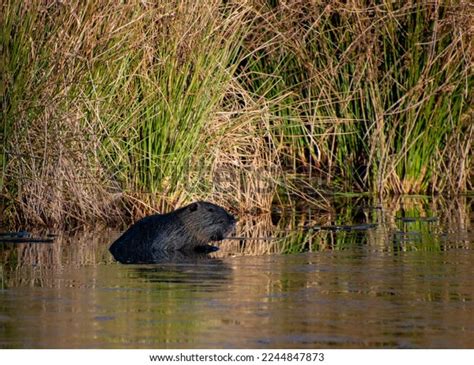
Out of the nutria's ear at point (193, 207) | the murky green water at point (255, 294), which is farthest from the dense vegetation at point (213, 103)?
the nutria's ear at point (193, 207)

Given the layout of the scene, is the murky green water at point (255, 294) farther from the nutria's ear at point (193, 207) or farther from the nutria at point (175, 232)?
the nutria's ear at point (193, 207)

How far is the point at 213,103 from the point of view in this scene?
37.8 ft

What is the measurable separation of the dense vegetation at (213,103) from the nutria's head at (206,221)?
110 centimetres

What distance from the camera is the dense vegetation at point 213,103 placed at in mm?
10773

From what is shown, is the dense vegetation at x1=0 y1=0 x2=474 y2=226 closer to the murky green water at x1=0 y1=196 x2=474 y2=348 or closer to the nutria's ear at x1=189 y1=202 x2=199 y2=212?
the murky green water at x1=0 y1=196 x2=474 y2=348

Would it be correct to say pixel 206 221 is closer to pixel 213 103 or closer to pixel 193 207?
pixel 193 207

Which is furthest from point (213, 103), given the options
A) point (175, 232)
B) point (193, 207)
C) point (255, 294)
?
point (255, 294)

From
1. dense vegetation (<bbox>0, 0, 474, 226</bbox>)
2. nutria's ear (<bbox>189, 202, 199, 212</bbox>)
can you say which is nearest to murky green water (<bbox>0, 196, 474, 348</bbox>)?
nutria's ear (<bbox>189, 202, 199, 212</bbox>)

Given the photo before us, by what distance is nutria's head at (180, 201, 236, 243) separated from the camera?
10.1 meters

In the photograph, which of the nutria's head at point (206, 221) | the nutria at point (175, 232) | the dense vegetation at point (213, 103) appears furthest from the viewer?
the dense vegetation at point (213, 103)

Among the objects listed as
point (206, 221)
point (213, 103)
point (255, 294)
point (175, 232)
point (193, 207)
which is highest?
point (213, 103)

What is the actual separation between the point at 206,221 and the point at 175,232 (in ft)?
1.00

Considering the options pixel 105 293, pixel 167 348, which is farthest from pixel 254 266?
pixel 167 348
